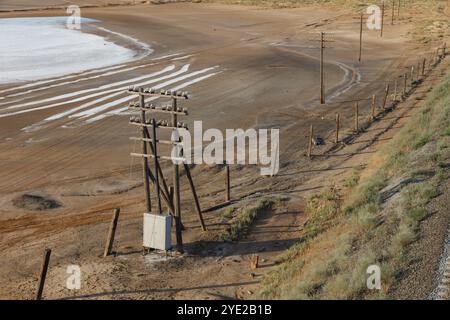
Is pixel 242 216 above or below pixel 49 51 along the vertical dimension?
below

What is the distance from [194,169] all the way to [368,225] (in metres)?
11.3

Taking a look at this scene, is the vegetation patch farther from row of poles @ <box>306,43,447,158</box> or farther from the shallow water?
the shallow water

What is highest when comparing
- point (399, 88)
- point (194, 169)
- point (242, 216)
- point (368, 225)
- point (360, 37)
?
point (360, 37)

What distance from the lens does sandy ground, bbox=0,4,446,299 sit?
1812cm

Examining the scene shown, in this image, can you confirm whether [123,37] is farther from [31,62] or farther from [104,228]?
[104,228]

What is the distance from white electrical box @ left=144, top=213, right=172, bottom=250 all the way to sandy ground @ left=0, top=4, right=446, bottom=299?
18.5 inches

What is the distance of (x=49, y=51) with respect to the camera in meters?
54.8

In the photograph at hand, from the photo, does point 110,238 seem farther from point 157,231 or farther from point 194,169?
point 194,169

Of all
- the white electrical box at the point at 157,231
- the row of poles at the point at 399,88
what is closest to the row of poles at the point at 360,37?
the row of poles at the point at 399,88

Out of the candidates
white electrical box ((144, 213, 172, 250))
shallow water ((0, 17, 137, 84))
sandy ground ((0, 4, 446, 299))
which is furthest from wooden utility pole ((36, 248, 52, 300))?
shallow water ((0, 17, 137, 84))

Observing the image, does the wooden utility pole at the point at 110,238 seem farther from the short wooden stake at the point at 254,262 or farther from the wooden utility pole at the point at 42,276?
the short wooden stake at the point at 254,262

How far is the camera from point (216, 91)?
4172cm

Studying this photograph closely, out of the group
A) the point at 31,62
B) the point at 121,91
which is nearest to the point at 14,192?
the point at 121,91

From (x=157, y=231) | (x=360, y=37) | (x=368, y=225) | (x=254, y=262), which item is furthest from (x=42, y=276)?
(x=360, y=37)
